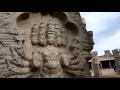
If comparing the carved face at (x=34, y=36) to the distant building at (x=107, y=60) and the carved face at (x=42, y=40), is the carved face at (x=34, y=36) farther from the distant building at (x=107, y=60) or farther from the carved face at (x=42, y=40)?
the distant building at (x=107, y=60)

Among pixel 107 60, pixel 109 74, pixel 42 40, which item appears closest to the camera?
pixel 42 40

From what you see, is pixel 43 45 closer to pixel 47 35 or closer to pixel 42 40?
pixel 42 40

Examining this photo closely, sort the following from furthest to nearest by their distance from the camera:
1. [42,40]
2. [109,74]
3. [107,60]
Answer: [107,60]
[109,74]
[42,40]

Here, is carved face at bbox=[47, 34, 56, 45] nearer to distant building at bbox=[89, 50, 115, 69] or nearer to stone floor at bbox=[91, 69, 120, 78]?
stone floor at bbox=[91, 69, 120, 78]

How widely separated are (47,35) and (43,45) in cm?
24

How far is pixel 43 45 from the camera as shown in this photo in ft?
12.6

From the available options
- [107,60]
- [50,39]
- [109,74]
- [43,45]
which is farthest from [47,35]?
[107,60]

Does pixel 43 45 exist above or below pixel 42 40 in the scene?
below

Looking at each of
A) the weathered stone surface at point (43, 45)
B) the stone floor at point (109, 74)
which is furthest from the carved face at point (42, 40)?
the stone floor at point (109, 74)

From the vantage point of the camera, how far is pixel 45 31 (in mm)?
3910

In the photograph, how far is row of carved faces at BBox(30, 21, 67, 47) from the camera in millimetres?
3822

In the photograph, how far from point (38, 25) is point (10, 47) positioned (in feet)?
2.81

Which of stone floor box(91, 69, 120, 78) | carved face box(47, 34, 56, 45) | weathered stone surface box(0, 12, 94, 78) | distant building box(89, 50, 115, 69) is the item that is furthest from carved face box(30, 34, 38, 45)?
distant building box(89, 50, 115, 69)
